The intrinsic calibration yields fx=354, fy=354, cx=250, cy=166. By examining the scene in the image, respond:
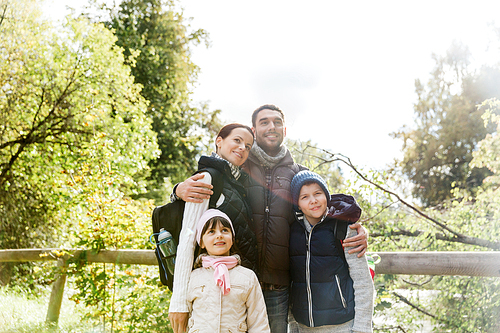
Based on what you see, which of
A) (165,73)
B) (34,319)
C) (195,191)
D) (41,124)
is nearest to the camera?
(195,191)

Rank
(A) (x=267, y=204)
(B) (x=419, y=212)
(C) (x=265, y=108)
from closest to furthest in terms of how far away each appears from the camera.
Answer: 1. (A) (x=267, y=204)
2. (C) (x=265, y=108)
3. (B) (x=419, y=212)

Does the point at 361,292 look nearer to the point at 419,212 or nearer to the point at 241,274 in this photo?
the point at 241,274

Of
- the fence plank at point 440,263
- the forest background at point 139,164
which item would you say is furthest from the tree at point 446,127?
the fence plank at point 440,263

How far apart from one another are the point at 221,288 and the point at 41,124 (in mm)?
9027

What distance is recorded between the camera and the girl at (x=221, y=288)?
178 cm

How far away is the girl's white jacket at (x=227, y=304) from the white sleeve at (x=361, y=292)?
1.62 feet

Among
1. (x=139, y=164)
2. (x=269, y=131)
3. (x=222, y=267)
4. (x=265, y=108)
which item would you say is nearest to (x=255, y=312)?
(x=222, y=267)

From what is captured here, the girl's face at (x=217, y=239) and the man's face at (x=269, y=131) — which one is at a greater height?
the man's face at (x=269, y=131)

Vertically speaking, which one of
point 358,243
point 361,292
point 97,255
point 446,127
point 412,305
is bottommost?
point 412,305

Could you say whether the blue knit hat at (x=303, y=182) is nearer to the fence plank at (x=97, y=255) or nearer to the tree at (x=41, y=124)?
the fence plank at (x=97, y=255)

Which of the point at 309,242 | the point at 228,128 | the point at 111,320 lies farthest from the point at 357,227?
the point at 111,320

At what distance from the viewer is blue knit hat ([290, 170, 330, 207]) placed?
210 centimetres

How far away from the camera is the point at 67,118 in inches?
364

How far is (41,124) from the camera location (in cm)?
901
